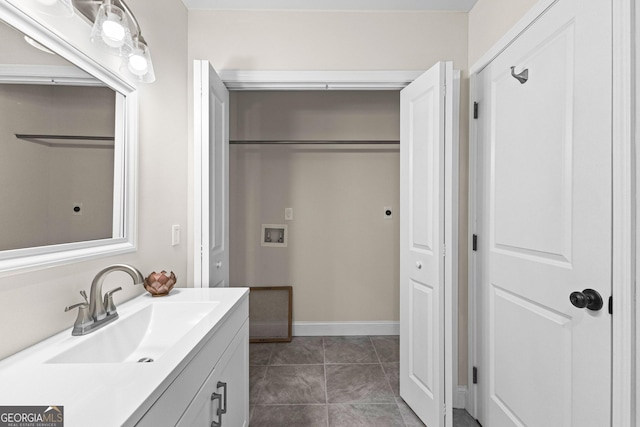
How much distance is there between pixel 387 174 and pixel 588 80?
2.03m

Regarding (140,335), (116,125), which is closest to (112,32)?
(116,125)

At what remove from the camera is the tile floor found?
6.15 feet

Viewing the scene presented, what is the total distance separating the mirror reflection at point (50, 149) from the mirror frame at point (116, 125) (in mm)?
24

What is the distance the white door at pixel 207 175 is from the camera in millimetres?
1641

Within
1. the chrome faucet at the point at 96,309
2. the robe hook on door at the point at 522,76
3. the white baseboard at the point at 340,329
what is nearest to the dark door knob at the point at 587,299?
the robe hook on door at the point at 522,76

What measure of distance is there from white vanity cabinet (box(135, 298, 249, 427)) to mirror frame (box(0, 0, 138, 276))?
1.89ft

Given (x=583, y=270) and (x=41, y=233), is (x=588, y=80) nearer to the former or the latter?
(x=583, y=270)

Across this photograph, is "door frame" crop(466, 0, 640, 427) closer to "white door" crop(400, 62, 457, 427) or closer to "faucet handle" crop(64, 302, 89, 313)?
"white door" crop(400, 62, 457, 427)

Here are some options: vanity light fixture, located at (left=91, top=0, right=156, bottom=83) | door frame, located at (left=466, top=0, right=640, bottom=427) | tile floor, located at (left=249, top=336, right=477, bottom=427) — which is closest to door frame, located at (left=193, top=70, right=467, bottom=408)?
tile floor, located at (left=249, top=336, right=477, bottom=427)

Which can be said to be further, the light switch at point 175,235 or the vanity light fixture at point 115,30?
the light switch at point 175,235

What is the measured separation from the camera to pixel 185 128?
6.44 ft

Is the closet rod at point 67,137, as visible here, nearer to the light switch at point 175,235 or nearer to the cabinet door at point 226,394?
the light switch at point 175,235

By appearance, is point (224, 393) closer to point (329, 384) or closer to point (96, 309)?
point (96, 309)

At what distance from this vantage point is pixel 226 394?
4.07 ft
